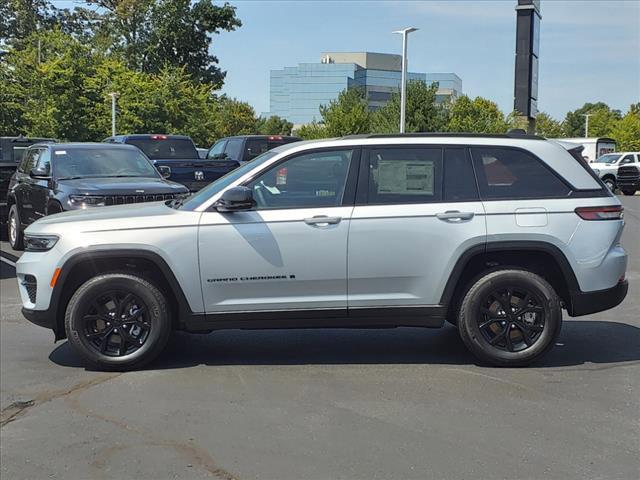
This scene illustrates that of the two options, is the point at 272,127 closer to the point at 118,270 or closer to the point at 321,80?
the point at 321,80

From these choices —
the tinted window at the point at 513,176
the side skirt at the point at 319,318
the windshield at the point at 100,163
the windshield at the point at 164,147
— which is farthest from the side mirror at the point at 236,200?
the windshield at the point at 164,147

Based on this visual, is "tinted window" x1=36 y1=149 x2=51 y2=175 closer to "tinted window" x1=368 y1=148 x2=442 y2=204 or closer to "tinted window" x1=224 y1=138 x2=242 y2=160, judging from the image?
"tinted window" x1=224 y1=138 x2=242 y2=160

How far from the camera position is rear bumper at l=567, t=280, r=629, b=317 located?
17.8ft

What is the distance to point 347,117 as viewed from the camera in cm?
3894

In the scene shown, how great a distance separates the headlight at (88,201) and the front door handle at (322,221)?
5.13 metres

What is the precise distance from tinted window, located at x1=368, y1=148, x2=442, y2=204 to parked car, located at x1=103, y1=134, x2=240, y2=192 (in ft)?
25.7

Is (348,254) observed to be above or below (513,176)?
below

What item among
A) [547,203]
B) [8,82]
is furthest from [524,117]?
[547,203]

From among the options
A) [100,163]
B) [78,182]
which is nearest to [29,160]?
[100,163]

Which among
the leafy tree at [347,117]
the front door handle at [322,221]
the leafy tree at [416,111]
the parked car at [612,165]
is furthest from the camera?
the leafy tree at [347,117]

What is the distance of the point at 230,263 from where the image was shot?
5.30m

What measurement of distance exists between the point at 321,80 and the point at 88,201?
119m

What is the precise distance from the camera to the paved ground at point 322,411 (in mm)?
3822

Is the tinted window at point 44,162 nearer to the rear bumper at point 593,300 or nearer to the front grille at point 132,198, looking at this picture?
the front grille at point 132,198
